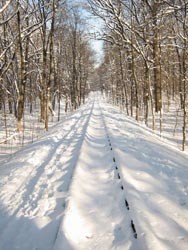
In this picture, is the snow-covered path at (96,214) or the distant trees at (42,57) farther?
the distant trees at (42,57)

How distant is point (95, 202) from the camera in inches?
236

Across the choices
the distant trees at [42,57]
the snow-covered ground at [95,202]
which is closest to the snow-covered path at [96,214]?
the snow-covered ground at [95,202]

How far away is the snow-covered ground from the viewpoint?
4633 millimetres

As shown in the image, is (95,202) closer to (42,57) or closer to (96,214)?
(96,214)

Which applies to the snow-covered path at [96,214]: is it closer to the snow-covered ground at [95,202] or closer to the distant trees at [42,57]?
the snow-covered ground at [95,202]

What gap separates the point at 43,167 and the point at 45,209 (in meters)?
3.11

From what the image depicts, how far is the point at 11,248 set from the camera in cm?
455

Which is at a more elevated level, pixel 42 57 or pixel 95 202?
pixel 42 57

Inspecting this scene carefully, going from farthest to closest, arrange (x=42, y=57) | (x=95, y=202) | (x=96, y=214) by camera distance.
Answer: (x=42, y=57) < (x=95, y=202) < (x=96, y=214)

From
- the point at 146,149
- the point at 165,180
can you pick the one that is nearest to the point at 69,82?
the point at 146,149

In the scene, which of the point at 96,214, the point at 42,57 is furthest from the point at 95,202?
the point at 42,57

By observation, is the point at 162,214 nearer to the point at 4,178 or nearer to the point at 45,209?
the point at 45,209

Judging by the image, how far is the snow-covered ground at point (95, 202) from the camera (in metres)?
4.63

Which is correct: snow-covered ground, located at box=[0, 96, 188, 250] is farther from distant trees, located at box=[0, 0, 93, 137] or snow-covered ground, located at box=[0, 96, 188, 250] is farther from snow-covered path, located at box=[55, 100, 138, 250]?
distant trees, located at box=[0, 0, 93, 137]
